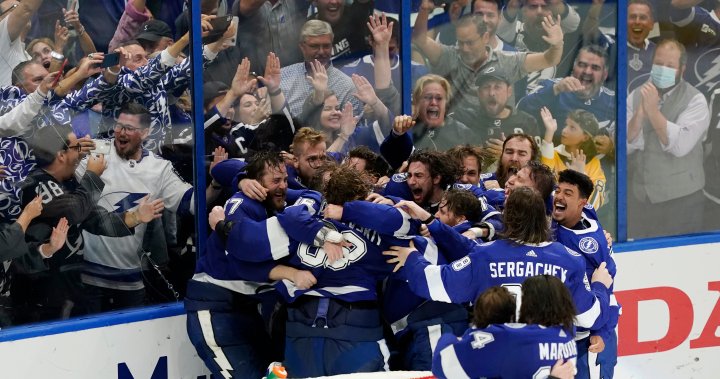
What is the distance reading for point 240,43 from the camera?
6266mm

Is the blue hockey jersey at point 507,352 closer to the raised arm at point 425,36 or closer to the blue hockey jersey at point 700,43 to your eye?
the raised arm at point 425,36

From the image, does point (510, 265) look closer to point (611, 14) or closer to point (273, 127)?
point (273, 127)

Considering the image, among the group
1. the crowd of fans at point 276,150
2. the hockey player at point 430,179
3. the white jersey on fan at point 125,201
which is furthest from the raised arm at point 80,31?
the hockey player at point 430,179

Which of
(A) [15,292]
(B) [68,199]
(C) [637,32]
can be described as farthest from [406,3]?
(A) [15,292]

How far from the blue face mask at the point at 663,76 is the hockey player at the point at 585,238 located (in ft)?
7.01

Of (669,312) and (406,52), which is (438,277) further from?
(669,312)

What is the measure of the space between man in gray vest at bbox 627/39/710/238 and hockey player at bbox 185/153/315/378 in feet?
9.20

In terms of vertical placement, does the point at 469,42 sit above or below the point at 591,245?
above

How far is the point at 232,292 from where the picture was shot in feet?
19.1

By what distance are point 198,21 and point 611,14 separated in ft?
8.69

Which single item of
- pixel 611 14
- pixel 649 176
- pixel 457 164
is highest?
pixel 611 14

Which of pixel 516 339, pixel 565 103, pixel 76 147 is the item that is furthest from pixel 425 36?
pixel 516 339

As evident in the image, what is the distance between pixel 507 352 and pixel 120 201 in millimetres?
2384

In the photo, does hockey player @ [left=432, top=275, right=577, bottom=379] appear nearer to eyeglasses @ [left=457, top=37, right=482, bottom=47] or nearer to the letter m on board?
the letter m on board
